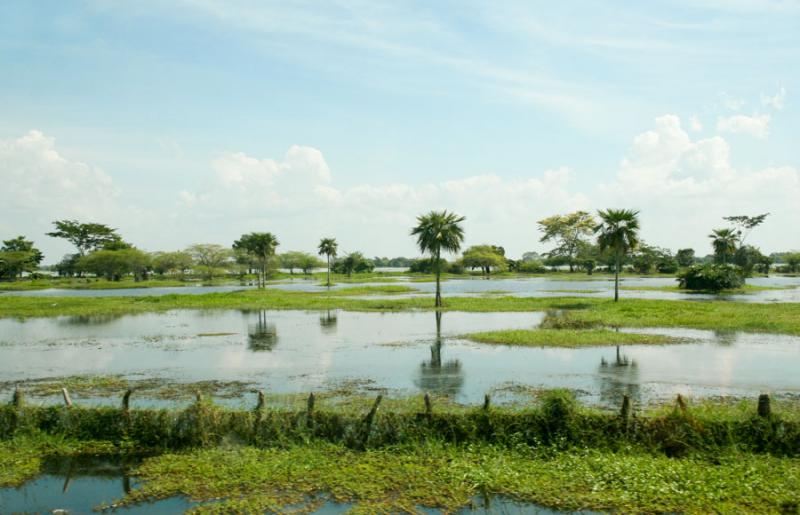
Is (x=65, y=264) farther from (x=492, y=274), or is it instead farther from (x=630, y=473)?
(x=630, y=473)

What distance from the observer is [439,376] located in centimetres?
2441

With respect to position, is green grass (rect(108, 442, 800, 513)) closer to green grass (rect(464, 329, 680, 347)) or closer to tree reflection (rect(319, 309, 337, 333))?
green grass (rect(464, 329, 680, 347))

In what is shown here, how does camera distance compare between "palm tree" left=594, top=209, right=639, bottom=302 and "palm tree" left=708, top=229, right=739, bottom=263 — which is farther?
"palm tree" left=708, top=229, right=739, bottom=263

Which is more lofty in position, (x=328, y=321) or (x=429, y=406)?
(x=429, y=406)

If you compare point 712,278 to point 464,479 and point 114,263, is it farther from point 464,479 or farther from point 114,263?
point 114,263

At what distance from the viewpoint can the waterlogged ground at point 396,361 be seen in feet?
72.0

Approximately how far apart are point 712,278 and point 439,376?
6348cm

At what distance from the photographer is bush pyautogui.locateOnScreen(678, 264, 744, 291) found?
73250 mm

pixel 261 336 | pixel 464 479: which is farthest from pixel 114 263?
pixel 464 479

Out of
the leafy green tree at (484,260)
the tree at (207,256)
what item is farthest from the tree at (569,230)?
the tree at (207,256)

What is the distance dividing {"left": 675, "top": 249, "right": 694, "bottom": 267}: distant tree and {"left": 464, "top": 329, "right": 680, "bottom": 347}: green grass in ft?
432

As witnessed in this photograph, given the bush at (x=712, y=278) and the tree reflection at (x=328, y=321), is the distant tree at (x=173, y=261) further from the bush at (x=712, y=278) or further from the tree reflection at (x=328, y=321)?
the bush at (x=712, y=278)

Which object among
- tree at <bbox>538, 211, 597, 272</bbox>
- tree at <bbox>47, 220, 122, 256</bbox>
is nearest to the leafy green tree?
tree at <bbox>538, 211, 597, 272</bbox>

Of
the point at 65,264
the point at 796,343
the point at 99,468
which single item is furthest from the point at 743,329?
the point at 65,264
